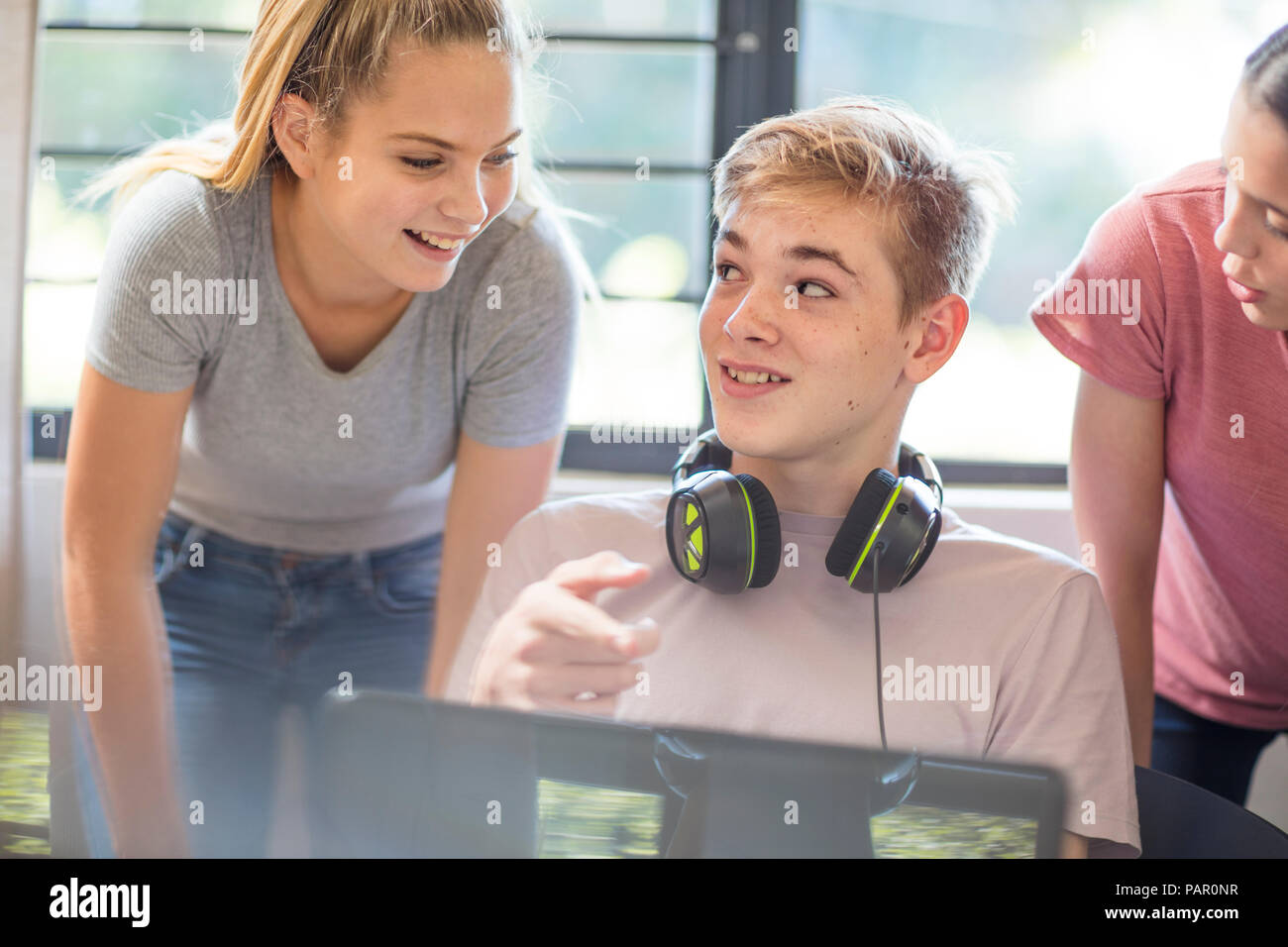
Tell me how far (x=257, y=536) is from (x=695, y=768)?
96 centimetres

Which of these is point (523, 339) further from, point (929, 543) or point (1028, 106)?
point (1028, 106)

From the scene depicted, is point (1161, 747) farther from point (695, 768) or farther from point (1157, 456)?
point (695, 768)

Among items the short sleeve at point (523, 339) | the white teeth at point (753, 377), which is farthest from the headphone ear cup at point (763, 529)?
the short sleeve at point (523, 339)

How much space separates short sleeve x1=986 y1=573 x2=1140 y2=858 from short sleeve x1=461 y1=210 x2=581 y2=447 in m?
0.59

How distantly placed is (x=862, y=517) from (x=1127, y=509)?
0.34m

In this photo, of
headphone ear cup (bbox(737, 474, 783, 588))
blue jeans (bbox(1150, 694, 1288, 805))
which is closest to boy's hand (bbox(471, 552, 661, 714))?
headphone ear cup (bbox(737, 474, 783, 588))

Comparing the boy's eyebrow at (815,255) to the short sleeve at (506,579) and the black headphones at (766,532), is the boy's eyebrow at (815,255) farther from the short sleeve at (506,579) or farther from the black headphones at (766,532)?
the short sleeve at (506,579)

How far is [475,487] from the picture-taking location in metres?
1.28

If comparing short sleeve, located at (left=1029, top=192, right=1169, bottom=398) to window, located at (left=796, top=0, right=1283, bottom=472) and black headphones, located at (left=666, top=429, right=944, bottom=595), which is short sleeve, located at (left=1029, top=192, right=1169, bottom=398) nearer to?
black headphones, located at (left=666, top=429, right=944, bottom=595)

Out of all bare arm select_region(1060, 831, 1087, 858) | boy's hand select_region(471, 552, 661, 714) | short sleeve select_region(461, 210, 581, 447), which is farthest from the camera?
short sleeve select_region(461, 210, 581, 447)

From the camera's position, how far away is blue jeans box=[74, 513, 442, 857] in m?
1.43

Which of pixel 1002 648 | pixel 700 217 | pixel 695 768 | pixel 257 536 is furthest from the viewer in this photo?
pixel 700 217

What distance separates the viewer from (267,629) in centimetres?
145
